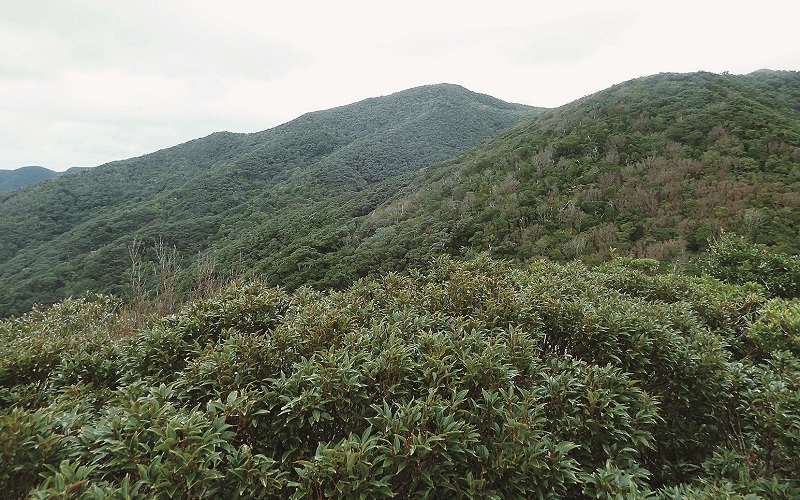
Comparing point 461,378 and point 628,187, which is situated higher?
point 461,378

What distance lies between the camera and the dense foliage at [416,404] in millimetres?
1631

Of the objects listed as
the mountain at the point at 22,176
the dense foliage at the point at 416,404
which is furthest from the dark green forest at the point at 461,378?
the mountain at the point at 22,176

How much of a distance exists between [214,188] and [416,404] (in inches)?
1405

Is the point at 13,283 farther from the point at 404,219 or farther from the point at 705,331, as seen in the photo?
the point at 705,331

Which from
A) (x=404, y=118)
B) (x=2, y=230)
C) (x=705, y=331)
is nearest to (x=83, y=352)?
(x=705, y=331)

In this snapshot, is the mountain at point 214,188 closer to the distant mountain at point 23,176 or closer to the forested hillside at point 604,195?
the forested hillside at point 604,195

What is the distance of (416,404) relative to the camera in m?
1.99

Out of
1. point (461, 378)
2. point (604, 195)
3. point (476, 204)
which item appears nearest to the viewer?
point (461, 378)

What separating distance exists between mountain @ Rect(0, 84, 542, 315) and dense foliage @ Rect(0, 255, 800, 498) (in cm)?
1696

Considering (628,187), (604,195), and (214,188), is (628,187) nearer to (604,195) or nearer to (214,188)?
(604,195)

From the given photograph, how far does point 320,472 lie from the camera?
5.24ft

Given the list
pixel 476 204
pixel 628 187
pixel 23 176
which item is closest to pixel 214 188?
pixel 476 204

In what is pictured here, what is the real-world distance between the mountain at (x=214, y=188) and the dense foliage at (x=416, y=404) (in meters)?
17.0

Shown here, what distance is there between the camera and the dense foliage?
1.63 meters
